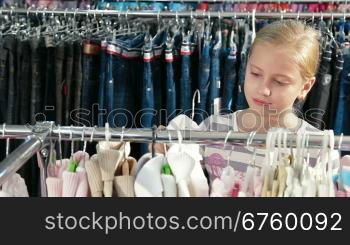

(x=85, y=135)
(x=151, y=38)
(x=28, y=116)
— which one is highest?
(x=151, y=38)

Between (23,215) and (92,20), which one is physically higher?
(92,20)

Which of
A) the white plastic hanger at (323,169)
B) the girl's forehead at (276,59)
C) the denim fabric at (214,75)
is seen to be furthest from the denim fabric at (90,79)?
the white plastic hanger at (323,169)

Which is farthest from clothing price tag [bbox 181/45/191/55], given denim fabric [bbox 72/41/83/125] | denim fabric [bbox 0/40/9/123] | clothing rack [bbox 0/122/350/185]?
clothing rack [bbox 0/122/350/185]

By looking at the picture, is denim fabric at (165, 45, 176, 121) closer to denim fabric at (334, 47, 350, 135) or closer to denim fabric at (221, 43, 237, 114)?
denim fabric at (221, 43, 237, 114)

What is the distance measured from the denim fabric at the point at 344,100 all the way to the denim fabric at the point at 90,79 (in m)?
0.78

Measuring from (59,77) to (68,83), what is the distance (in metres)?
0.03

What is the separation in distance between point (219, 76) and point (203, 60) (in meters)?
0.07

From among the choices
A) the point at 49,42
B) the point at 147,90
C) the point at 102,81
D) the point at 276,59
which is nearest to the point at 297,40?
the point at 276,59

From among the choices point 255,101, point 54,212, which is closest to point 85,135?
point 54,212

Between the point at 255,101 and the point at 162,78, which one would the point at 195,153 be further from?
the point at 162,78

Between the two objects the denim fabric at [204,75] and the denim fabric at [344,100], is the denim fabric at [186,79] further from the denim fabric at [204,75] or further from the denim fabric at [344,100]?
the denim fabric at [344,100]

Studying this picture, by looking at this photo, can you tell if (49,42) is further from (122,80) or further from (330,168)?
(330,168)

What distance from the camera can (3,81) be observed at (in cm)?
155

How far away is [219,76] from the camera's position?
151 centimetres
